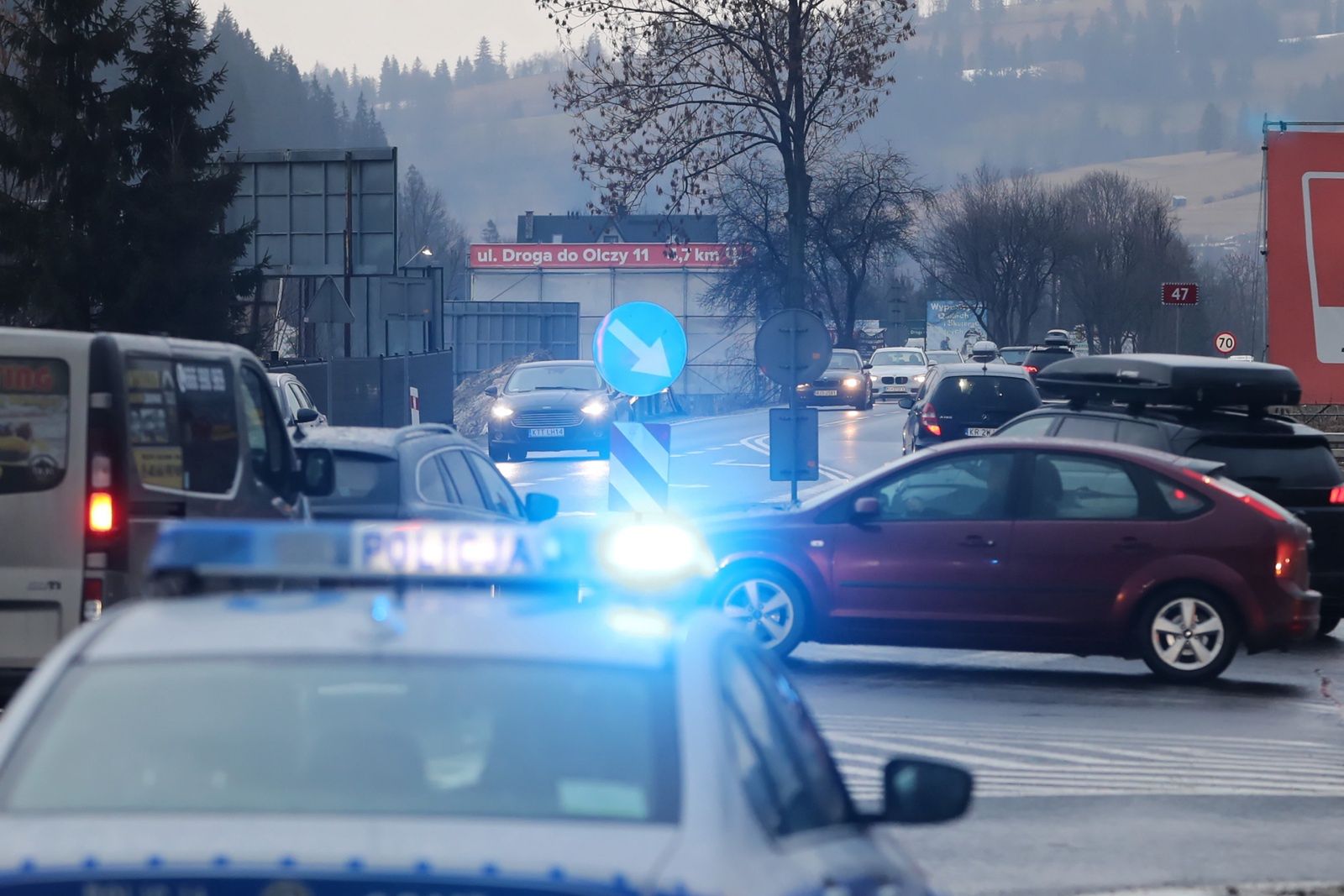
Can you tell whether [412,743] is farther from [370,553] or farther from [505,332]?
[505,332]

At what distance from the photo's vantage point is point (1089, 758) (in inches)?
375

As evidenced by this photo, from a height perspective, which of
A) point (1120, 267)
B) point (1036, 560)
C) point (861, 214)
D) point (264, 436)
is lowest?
point (1036, 560)

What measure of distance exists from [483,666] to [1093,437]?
1206 cm

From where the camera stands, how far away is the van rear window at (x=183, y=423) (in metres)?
9.30

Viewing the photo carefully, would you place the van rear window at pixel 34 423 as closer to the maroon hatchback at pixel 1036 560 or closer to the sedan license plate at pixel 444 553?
the maroon hatchback at pixel 1036 560

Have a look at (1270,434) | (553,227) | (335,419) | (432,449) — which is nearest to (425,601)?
(432,449)

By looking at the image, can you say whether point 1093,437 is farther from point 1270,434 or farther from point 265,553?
point 265,553

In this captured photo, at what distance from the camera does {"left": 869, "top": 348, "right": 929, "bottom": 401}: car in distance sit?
207 ft

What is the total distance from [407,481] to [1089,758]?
160 inches

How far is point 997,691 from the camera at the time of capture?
11922mm

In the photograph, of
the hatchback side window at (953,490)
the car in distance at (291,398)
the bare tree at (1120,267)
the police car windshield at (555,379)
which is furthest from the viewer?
the bare tree at (1120,267)

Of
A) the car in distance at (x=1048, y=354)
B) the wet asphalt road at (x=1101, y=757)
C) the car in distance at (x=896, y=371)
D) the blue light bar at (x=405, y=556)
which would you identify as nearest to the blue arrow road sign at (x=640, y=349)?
→ the wet asphalt road at (x=1101, y=757)

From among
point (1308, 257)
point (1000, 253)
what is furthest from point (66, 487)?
point (1000, 253)

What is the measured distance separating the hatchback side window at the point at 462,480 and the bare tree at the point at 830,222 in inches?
2355
